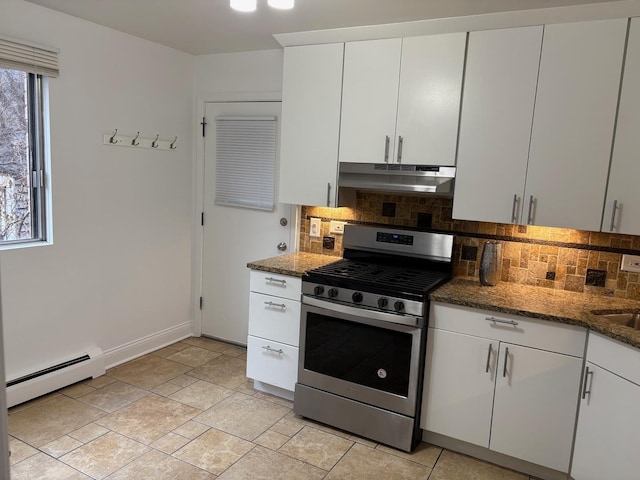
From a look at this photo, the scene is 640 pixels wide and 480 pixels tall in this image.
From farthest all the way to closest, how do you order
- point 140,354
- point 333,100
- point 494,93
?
1. point 140,354
2. point 333,100
3. point 494,93

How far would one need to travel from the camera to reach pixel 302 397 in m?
2.92

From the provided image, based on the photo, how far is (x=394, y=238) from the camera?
124 inches

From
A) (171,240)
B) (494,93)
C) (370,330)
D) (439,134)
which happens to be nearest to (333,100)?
(439,134)

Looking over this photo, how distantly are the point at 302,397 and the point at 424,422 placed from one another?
747 mm

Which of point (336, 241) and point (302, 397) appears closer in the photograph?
point (302, 397)

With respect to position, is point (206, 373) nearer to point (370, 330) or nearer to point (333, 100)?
point (370, 330)

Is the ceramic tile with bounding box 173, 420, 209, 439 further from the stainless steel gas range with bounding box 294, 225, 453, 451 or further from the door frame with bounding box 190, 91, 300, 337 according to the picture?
the door frame with bounding box 190, 91, 300, 337

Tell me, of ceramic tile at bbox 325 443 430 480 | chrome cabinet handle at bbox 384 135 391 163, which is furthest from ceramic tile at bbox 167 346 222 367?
chrome cabinet handle at bbox 384 135 391 163

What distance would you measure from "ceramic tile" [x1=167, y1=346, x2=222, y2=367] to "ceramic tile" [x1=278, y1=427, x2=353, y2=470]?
4.06ft

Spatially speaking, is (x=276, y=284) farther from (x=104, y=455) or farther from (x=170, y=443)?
(x=104, y=455)

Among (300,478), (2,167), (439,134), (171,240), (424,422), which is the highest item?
(439,134)

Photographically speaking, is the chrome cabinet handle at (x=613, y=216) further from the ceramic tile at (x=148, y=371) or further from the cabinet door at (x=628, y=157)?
the ceramic tile at (x=148, y=371)

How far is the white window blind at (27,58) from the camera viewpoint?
262cm

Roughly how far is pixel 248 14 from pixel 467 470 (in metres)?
2.83
